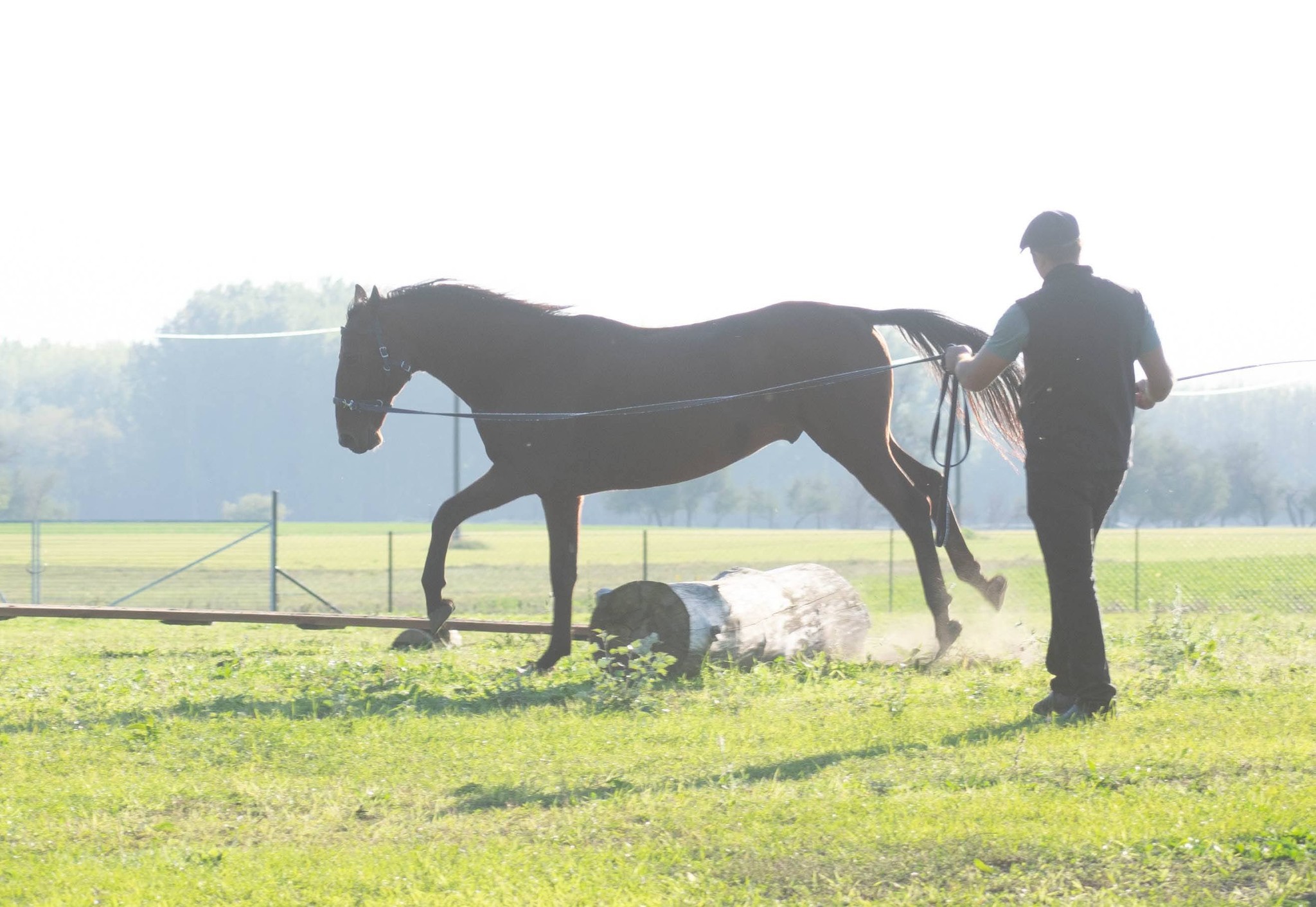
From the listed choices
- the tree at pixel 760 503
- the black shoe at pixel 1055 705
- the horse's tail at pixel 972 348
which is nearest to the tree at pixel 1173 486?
the tree at pixel 760 503

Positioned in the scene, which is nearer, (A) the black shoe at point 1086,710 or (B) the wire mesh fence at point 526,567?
(A) the black shoe at point 1086,710

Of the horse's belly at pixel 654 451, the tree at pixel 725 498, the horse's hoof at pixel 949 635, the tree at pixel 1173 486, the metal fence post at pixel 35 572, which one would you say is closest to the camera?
the horse's hoof at pixel 949 635

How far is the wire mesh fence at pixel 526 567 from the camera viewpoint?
74.1 ft

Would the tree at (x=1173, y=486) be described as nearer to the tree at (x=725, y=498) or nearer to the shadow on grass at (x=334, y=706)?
A: the tree at (x=725, y=498)

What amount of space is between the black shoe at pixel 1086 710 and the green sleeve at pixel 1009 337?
5.46ft

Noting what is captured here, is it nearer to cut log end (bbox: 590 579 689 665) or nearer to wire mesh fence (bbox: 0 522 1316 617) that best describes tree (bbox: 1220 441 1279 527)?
wire mesh fence (bbox: 0 522 1316 617)

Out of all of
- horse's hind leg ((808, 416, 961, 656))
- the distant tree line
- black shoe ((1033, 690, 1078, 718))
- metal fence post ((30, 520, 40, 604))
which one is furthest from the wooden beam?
the distant tree line

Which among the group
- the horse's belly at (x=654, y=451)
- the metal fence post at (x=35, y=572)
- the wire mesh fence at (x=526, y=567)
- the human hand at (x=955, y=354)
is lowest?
the wire mesh fence at (x=526, y=567)

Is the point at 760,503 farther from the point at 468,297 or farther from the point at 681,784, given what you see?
the point at 681,784

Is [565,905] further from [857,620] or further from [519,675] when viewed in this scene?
[857,620]

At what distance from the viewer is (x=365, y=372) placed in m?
8.97

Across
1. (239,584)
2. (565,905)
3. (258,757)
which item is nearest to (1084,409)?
(565,905)

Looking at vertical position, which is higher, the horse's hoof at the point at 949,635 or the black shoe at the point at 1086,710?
the horse's hoof at the point at 949,635

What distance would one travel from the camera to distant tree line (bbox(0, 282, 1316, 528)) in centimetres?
10281
